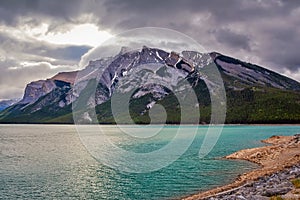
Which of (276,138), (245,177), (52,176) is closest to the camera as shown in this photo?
(245,177)

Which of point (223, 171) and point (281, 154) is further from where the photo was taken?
point (281, 154)

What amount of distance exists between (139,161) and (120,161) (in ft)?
13.9

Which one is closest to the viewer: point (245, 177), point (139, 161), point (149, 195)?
point (149, 195)

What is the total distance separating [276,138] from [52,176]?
81.7 metres

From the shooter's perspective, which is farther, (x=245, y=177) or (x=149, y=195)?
(x=245, y=177)

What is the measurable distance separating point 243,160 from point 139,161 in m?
21.2

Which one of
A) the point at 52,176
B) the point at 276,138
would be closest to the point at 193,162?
the point at 52,176

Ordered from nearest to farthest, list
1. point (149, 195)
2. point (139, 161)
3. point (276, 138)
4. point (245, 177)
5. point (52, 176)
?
1. point (149, 195)
2. point (245, 177)
3. point (52, 176)
4. point (139, 161)
5. point (276, 138)

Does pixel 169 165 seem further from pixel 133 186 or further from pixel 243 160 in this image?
pixel 133 186

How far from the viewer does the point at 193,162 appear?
67.3 metres

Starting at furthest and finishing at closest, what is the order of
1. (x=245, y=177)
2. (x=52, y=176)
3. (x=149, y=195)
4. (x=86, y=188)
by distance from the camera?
(x=52, y=176) < (x=245, y=177) < (x=86, y=188) < (x=149, y=195)

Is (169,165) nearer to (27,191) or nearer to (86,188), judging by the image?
(86,188)

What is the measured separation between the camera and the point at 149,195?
4081cm

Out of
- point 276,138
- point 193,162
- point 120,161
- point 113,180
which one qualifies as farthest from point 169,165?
point 276,138
